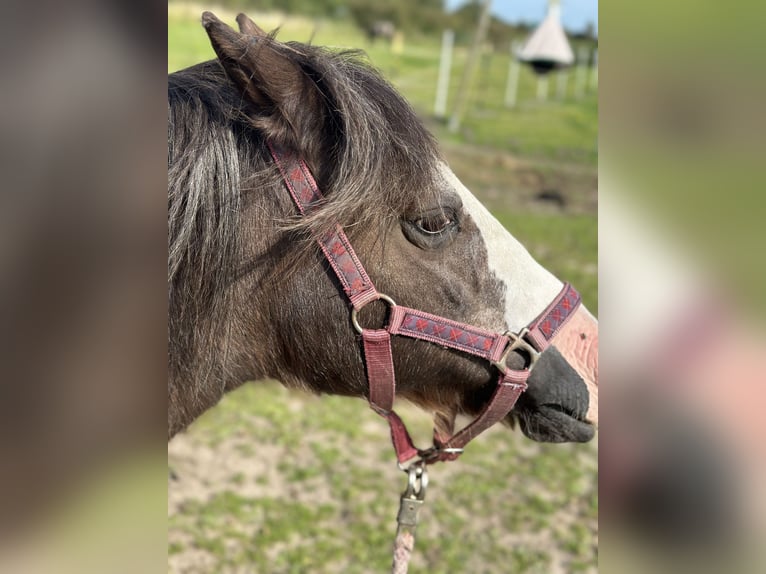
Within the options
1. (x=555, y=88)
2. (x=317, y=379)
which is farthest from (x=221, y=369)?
(x=555, y=88)

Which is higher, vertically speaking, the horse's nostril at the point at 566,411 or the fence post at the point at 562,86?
the horse's nostril at the point at 566,411

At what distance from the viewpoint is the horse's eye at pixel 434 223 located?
1570 millimetres

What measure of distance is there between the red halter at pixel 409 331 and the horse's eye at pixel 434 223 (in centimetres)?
19

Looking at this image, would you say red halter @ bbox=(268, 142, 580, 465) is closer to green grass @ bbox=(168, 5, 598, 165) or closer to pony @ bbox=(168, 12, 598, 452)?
pony @ bbox=(168, 12, 598, 452)

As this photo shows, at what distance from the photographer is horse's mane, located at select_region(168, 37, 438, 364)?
4.74 feet

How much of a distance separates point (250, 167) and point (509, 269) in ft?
2.41

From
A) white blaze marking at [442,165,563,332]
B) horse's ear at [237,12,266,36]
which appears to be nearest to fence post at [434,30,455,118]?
horse's ear at [237,12,266,36]

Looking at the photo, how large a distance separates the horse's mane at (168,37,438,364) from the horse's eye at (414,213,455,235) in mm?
48

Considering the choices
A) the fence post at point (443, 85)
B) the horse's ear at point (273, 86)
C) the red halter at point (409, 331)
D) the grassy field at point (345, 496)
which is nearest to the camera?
the horse's ear at point (273, 86)

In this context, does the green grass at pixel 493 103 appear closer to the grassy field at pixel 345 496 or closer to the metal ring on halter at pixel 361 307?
the grassy field at pixel 345 496

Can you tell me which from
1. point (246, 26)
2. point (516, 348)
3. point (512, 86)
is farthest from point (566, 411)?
point (512, 86)

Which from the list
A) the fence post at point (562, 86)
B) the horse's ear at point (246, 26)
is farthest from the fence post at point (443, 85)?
the horse's ear at point (246, 26)
